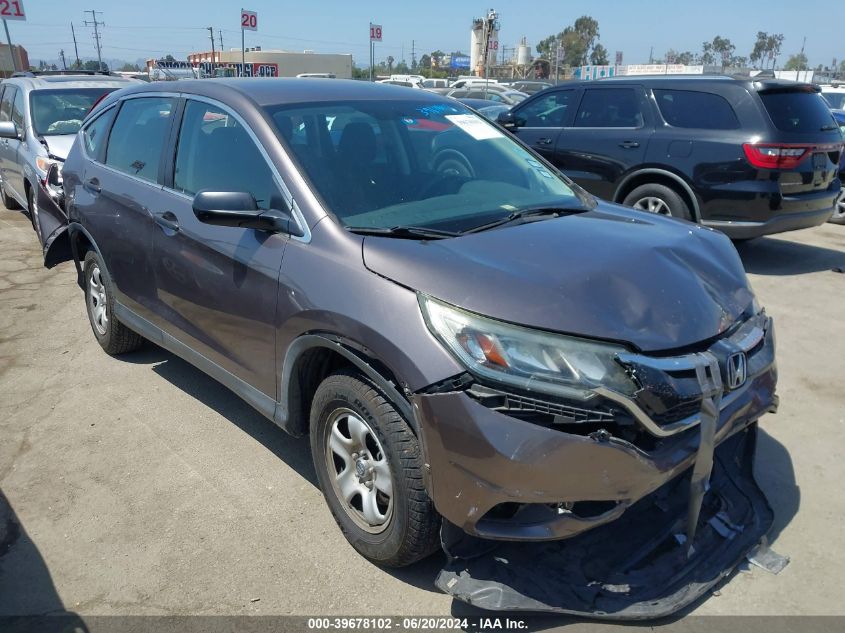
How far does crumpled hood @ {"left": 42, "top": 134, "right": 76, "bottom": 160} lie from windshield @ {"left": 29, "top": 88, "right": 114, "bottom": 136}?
0.54ft

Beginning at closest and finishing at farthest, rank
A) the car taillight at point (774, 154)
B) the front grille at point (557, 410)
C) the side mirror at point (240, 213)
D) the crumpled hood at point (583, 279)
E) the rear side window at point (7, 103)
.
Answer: the front grille at point (557, 410)
the crumpled hood at point (583, 279)
the side mirror at point (240, 213)
the car taillight at point (774, 154)
the rear side window at point (7, 103)

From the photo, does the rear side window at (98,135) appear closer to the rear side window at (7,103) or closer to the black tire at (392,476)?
the black tire at (392,476)

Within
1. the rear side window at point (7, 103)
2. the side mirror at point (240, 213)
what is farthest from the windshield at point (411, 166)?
the rear side window at point (7, 103)

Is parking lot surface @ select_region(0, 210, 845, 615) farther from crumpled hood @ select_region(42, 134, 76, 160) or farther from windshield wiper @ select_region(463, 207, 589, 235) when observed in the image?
crumpled hood @ select_region(42, 134, 76, 160)

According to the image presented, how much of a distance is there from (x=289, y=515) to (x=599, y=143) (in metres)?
6.13

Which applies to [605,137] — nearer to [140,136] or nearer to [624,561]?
[140,136]

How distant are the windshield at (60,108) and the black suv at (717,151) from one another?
6.15 metres

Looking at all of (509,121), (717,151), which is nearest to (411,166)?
(717,151)

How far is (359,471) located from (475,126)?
2153mm

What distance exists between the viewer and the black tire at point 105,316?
4684mm

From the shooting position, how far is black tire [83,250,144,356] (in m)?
4.68

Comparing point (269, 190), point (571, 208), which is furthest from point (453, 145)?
point (269, 190)

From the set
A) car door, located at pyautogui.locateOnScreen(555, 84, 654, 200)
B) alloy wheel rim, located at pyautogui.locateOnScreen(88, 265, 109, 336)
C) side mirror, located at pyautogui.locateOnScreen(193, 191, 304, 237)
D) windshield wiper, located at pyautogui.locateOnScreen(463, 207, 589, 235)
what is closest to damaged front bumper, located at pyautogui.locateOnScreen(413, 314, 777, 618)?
windshield wiper, located at pyautogui.locateOnScreen(463, 207, 589, 235)

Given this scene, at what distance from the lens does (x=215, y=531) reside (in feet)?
10.3
